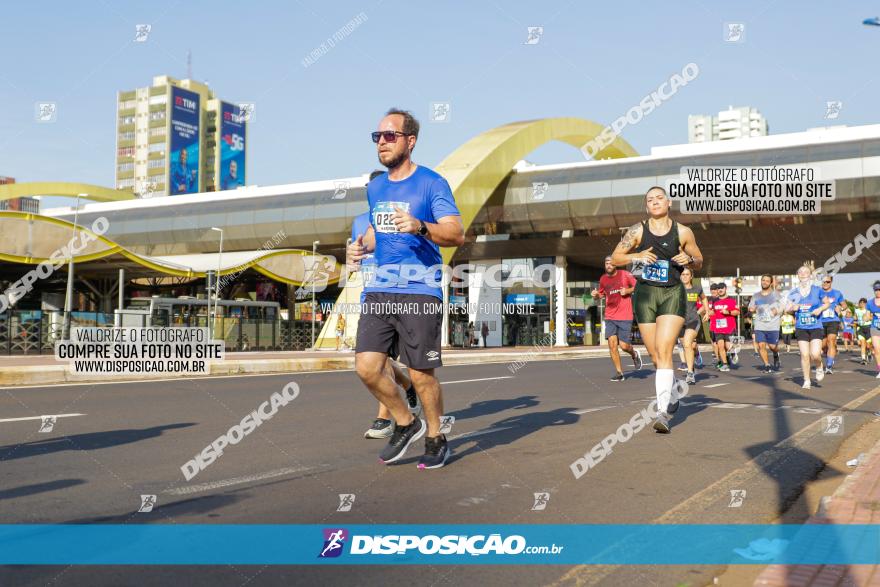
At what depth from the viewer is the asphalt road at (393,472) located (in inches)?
120

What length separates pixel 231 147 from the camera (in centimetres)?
13788

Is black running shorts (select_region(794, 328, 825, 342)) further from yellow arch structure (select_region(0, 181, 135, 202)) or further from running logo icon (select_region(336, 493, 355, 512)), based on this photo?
yellow arch structure (select_region(0, 181, 135, 202))

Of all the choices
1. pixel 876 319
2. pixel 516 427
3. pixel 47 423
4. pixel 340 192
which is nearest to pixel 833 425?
pixel 516 427

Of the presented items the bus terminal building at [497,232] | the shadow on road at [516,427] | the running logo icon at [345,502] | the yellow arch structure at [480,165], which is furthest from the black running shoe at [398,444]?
the yellow arch structure at [480,165]

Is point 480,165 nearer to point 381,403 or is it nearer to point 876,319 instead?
point 876,319

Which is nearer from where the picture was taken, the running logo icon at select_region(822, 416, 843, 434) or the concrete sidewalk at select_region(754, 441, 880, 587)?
the concrete sidewalk at select_region(754, 441, 880, 587)

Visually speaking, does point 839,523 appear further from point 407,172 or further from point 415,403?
point 415,403

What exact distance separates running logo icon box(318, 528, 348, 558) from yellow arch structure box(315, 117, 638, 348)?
3247 centimetres

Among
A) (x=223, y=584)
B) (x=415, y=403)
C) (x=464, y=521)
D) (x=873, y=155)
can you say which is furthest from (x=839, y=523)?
(x=873, y=155)

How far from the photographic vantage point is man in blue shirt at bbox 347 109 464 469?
506cm

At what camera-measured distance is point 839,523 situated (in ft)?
11.5

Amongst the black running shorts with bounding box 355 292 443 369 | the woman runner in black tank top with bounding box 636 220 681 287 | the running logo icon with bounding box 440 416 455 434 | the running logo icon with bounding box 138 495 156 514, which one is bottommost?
the running logo icon with bounding box 440 416 455 434

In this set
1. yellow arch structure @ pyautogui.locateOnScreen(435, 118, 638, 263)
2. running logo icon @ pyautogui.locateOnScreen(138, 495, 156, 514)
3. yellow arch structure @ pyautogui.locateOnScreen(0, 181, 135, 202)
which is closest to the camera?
running logo icon @ pyautogui.locateOnScreen(138, 495, 156, 514)

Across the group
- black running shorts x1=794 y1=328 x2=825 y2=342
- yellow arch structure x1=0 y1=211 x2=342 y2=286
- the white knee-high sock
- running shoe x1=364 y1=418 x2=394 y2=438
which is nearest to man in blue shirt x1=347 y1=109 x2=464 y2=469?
running shoe x1=364 y1=418 x2=394 y2=438
